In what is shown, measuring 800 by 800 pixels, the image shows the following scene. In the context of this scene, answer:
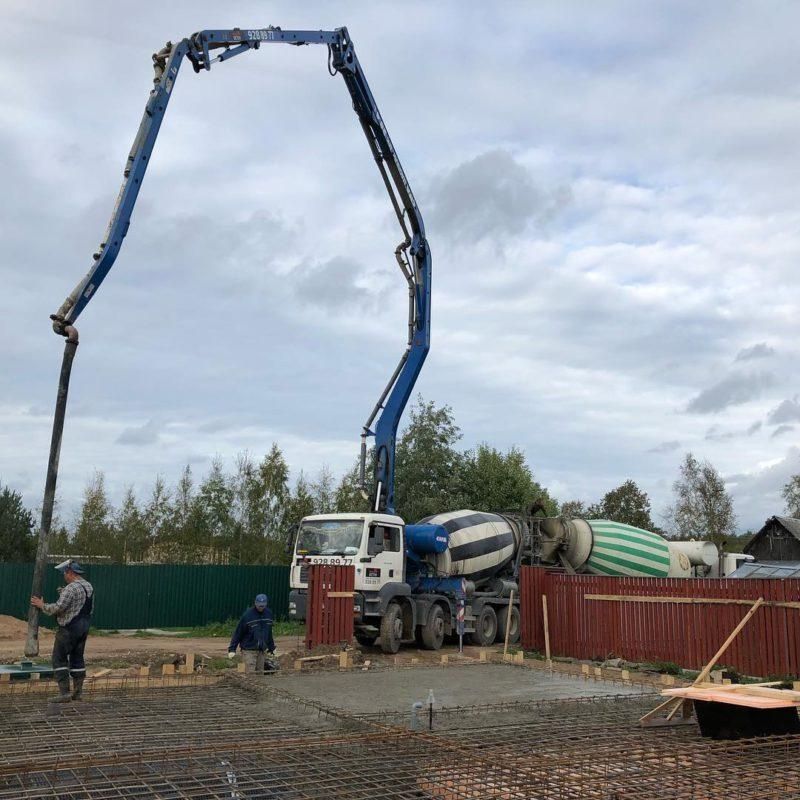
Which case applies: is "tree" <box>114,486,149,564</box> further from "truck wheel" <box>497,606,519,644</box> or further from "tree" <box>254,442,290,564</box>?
Result: "truck wheel" <box>497,606,519,644</box>

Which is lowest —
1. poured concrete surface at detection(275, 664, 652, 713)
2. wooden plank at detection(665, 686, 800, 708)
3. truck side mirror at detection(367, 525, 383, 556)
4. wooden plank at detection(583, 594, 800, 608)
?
poured concrete surface at detection(275, 664, 652, 713)

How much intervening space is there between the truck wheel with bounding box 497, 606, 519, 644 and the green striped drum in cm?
262

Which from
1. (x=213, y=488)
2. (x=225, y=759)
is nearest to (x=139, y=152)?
(x=225, y=759)

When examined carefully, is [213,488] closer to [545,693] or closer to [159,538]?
[159,538]

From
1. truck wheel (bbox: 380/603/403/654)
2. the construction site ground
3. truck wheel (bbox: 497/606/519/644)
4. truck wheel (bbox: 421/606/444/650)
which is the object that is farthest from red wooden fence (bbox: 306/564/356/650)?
truck wheel (bbox: 497/606/519/644)

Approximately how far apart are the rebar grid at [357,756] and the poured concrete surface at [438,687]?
3.66 ft

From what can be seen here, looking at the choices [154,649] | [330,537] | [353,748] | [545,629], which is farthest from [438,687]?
[154,649]

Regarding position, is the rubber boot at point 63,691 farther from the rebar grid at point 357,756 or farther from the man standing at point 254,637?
the man standing at point 254,637

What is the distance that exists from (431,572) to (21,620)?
39.5 feet

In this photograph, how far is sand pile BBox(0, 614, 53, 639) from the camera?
70.3 ft

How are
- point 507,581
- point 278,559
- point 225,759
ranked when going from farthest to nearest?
point 278,559 → point 507,581 → point 225,759

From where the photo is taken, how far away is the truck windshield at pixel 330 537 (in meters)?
16.6

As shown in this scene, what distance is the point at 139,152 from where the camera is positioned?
13578 mm

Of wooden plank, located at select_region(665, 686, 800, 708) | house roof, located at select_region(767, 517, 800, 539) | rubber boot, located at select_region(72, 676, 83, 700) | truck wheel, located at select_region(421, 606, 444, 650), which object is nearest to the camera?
wooden plank, located at select_region(665, 686, 800, 708)
